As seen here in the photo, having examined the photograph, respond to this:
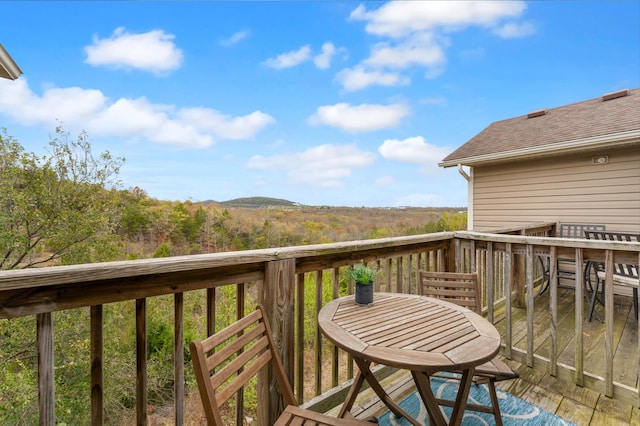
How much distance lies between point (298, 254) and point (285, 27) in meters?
11.0

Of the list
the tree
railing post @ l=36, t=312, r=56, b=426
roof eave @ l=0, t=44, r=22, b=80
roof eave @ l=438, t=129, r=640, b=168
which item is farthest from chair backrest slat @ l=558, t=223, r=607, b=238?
the tree

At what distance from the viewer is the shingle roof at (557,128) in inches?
208

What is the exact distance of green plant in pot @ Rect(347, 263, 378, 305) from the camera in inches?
74.9

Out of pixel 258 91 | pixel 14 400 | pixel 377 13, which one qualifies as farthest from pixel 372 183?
pixel 14 400

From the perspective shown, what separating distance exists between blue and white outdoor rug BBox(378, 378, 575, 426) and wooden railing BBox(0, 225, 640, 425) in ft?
1.48

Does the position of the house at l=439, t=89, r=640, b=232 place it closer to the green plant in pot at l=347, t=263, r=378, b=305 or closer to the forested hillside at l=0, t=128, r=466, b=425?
the forested hillside at l=0, t=128, r=466, b=425

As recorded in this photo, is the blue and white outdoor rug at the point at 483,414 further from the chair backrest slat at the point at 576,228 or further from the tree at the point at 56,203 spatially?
the tree at the point at 56,203

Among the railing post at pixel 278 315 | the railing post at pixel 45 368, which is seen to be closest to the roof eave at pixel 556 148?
the railing post at pixel 278 315

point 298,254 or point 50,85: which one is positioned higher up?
point 50,85

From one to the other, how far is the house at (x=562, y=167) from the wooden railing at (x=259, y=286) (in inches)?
146

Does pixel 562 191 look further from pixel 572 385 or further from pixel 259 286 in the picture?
pixel 259 286

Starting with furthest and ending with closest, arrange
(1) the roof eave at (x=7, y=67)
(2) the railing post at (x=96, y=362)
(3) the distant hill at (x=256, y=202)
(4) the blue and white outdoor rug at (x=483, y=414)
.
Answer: (3) the distant hill at (x=256, y=202) → (1) the roof eave at (x=7, y=67) → (4) the blue and white outdoor rug at (x=483, y=414) → (2) the railing post at (x=96, y=362)

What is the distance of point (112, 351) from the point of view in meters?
6.08

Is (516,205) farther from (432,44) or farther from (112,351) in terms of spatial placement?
(112,351)
